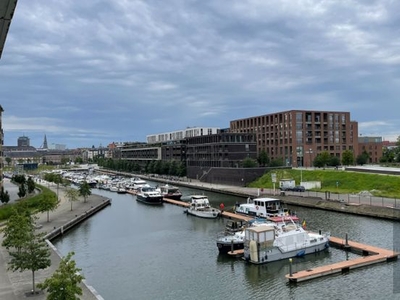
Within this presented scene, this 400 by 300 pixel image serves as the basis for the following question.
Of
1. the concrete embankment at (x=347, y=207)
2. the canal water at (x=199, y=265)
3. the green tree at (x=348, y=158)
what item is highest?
the green tree at (x=348, y=158)

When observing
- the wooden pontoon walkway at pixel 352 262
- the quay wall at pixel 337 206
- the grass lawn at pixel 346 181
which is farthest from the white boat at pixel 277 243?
the grass lawn at pixel 346 181

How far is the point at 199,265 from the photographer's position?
3438cm

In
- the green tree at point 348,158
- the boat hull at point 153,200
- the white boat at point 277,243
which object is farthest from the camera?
the green tree at point 348,158

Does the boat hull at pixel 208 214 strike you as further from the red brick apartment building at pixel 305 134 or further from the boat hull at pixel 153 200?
the red brick apartment building at pixel 305 134

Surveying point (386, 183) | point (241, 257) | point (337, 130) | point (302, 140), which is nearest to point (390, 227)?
point (241, 257)

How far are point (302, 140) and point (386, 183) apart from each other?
50.3 metres

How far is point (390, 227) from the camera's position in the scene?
4538cm

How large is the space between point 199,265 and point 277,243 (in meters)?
6.98

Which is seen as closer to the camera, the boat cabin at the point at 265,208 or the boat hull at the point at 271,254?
the boat hull at the point at 271,254

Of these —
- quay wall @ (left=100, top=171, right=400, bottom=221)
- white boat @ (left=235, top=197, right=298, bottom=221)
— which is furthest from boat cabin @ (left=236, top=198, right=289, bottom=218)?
quay wall @ (left=100, top=171, right=400, bottom=221)

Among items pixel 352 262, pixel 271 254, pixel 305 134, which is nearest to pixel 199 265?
pixel 271 254

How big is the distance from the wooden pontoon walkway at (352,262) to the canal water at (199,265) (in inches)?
18.0

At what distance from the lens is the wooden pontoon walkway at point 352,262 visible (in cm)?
2952

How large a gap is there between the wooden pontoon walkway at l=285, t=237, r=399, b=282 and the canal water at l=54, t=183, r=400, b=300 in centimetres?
46
